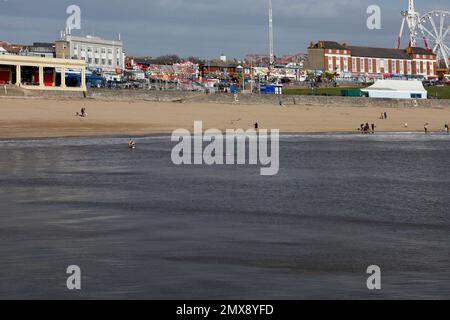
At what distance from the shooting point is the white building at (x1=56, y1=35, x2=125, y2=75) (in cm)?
11100

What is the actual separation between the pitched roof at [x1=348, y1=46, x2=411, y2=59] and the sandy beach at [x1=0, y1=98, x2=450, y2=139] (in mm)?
66458

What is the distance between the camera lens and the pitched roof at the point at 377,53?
14662 centimetres

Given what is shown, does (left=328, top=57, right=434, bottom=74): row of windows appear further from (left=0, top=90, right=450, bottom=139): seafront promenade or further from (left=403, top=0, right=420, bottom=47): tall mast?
(left=0, top=90, right=450, bottom=139): seafront promenade

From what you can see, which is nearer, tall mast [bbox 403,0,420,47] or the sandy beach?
the sandy beach

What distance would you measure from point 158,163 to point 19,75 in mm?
42332

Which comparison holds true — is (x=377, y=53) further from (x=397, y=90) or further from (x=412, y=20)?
(x=397, y=90)

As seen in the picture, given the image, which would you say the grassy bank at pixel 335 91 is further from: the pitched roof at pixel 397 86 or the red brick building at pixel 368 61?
the red brick building at pixel 368 61

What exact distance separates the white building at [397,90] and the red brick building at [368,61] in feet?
115

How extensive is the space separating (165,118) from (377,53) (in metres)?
92.8

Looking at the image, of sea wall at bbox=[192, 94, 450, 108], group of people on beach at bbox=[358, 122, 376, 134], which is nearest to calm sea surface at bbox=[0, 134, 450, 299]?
group of people on beach at bbox=[358, 122, 376, 134]

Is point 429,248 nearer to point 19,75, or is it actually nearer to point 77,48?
point 19,75

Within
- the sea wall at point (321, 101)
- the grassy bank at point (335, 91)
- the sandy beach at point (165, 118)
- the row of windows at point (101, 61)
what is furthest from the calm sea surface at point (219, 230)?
the row of windows at point (101, 61)
